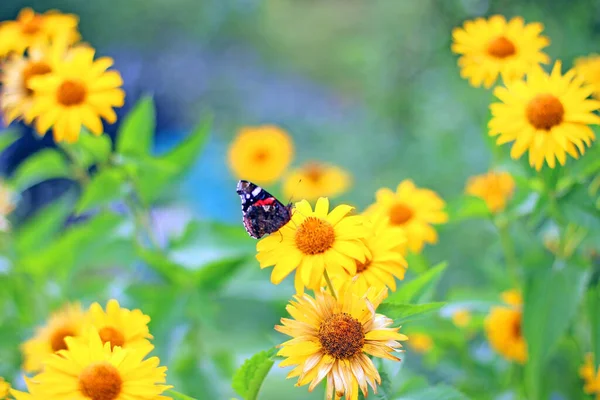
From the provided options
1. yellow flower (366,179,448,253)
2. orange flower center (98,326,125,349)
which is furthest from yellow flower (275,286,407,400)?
yellow flower (366,179,448,253)

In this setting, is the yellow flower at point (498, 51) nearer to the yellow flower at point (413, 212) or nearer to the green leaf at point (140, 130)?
the yellow flower at point (413, 212)

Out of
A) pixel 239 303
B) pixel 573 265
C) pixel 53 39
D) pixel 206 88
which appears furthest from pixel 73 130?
pixel 206 88

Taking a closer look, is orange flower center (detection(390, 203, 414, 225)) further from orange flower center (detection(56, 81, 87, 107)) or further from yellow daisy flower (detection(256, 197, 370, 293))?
orange flower center (detection(56, 81, 87, 107))

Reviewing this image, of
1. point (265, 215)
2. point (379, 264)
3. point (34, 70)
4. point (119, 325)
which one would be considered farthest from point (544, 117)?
point (34, 70)

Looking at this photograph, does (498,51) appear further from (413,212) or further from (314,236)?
(314,236)

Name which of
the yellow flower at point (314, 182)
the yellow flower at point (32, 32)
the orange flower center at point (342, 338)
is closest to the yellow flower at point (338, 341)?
the orange flower center at point (342, 338)

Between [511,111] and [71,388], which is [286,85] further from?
[71,388]
